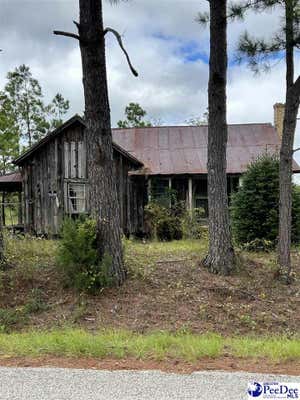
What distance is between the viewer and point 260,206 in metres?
12.2

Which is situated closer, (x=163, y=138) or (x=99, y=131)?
(x=99, y=131)

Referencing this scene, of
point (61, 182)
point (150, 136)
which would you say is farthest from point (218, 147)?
point (150, 136)

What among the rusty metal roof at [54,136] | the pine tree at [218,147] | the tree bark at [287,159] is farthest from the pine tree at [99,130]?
the rusty metal roof at [54,136]

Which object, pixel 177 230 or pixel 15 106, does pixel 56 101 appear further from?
pixel 177 230

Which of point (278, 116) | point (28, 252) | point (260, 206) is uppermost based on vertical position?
point (278, 116)

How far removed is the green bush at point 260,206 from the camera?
12094 mm

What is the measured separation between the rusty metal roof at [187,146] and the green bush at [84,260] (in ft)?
32.8

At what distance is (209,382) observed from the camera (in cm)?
360

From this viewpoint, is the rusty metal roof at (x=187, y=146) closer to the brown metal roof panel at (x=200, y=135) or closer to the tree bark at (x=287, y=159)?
the brown metal roof panel at (x=200, y=135)

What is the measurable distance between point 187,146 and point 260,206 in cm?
795

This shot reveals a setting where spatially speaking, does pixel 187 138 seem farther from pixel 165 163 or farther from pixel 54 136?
pixel 54 136

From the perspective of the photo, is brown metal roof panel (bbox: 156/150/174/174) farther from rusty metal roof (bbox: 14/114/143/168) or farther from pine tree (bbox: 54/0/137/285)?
pine tree (bbox: 54/0/137/285)

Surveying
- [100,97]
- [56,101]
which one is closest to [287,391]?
[100,97]

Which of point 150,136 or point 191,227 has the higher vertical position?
point 150,136
